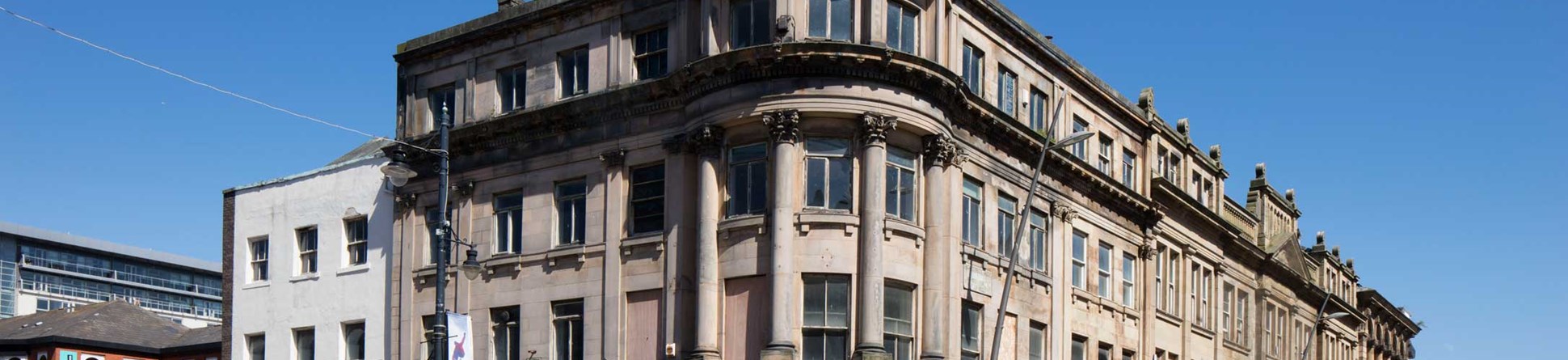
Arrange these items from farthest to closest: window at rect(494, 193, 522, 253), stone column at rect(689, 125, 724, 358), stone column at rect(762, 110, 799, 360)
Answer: window at rect(494, 193, 522, 253) < stone column at rect(689, 125, 724, 358) < stone column at rect(762, 110, 799, 360)

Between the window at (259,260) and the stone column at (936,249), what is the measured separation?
67.1 ft

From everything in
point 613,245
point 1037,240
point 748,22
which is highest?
point 748,22

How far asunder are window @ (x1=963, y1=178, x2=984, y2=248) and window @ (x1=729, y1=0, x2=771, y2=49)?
7048 mm

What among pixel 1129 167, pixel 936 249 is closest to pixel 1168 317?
pixel 1129 167

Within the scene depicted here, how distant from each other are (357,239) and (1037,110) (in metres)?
18.9

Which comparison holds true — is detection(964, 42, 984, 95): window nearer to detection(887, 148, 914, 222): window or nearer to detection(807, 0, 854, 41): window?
detection(887, 148, 914, 222): window

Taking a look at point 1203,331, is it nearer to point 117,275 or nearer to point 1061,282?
point 1061,282

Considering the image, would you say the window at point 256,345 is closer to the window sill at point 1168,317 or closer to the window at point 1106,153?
the window at point 1106,153

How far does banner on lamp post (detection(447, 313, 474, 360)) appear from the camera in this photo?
31500 mm

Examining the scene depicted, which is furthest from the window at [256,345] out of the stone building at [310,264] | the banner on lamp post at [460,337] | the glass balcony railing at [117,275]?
the glass balcony railing at [117,275]

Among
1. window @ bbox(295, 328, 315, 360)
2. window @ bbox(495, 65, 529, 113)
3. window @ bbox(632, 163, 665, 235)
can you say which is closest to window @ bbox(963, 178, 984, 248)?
window @ bbox(632, 163, 665, 235)

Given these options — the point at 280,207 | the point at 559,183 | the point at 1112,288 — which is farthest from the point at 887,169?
the point at 280,207

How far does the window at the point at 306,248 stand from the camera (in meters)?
45.2

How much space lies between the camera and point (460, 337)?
3186 cm
